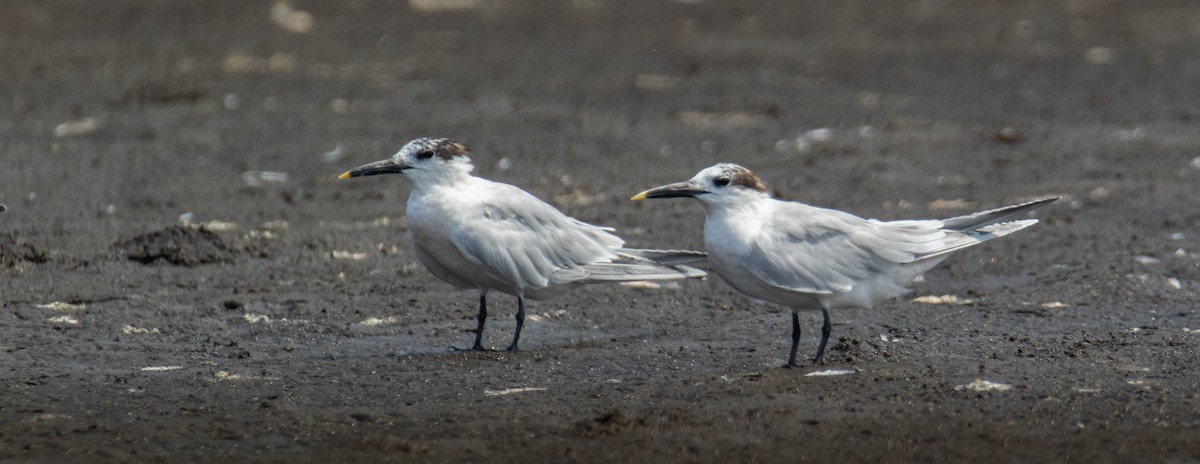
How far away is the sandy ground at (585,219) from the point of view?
5750 millimetres

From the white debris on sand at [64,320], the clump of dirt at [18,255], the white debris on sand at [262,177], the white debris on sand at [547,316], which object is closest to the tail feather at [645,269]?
the white debris on sand at [547,316]

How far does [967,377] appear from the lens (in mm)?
6246

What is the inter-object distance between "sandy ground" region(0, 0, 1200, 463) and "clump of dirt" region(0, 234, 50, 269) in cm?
2

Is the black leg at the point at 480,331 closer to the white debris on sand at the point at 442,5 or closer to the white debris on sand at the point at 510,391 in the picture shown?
the white debris on sand at the point at 510,391

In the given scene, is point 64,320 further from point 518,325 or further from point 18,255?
point 518,325

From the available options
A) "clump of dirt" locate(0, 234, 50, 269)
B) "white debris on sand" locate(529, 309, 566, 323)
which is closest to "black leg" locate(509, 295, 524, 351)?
"white debris on sand" locate(529, 309, 566, 323)

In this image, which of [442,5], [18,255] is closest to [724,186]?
[18,255]

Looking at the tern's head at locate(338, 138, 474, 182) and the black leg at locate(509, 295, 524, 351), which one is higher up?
the tern's head at locate(338, 138, 474, 182)

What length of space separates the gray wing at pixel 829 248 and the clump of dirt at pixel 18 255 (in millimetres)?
4122

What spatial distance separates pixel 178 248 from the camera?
845 centimetres

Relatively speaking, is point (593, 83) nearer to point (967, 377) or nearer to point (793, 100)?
point (793, 100)

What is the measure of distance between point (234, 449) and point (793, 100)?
854 centimetres

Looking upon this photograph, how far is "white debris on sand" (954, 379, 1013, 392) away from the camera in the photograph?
608cm

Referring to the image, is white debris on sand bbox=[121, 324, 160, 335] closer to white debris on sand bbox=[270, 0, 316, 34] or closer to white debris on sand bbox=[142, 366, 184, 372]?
white debris on sand bbox=[142, 366, 184, 372]
